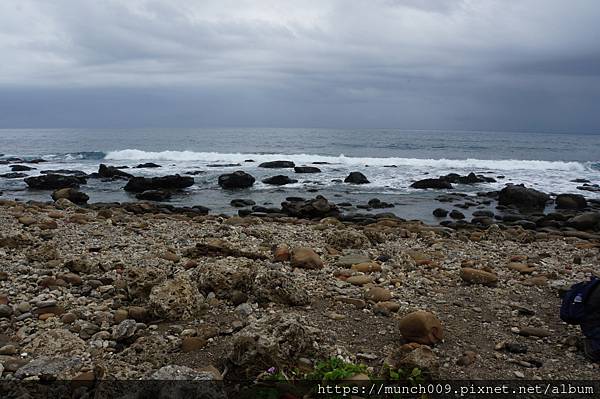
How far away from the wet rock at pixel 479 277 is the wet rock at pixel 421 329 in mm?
1768

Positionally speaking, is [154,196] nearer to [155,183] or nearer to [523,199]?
[155,183]

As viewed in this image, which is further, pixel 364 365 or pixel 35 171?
pixel 35 171

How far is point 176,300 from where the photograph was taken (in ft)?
14.2

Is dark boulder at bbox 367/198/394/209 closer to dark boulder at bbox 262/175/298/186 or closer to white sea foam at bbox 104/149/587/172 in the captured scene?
dark boulder at bbox 262/175/298/186

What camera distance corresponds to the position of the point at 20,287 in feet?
16.0

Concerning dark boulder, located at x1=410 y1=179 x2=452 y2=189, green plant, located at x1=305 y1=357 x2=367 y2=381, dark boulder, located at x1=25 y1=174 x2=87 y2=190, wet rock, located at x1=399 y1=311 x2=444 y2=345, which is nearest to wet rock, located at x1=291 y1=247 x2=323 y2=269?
wet rock, located at x1=399 y1=311 x2=444 y2=345

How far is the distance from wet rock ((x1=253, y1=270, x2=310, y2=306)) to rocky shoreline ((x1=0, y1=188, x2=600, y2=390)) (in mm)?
14

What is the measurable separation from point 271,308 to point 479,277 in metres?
2.61

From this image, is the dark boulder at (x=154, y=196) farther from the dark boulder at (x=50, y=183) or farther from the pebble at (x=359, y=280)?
the pebble at (x=359, y=280)

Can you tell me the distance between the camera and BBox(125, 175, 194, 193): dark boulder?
21141mm

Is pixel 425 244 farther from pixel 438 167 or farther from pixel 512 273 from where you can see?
pixel 438 167

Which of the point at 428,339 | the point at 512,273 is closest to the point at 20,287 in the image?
the point at 428,339

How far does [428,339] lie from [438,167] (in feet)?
99.6

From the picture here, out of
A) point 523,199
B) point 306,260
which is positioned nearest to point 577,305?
point 306,260
